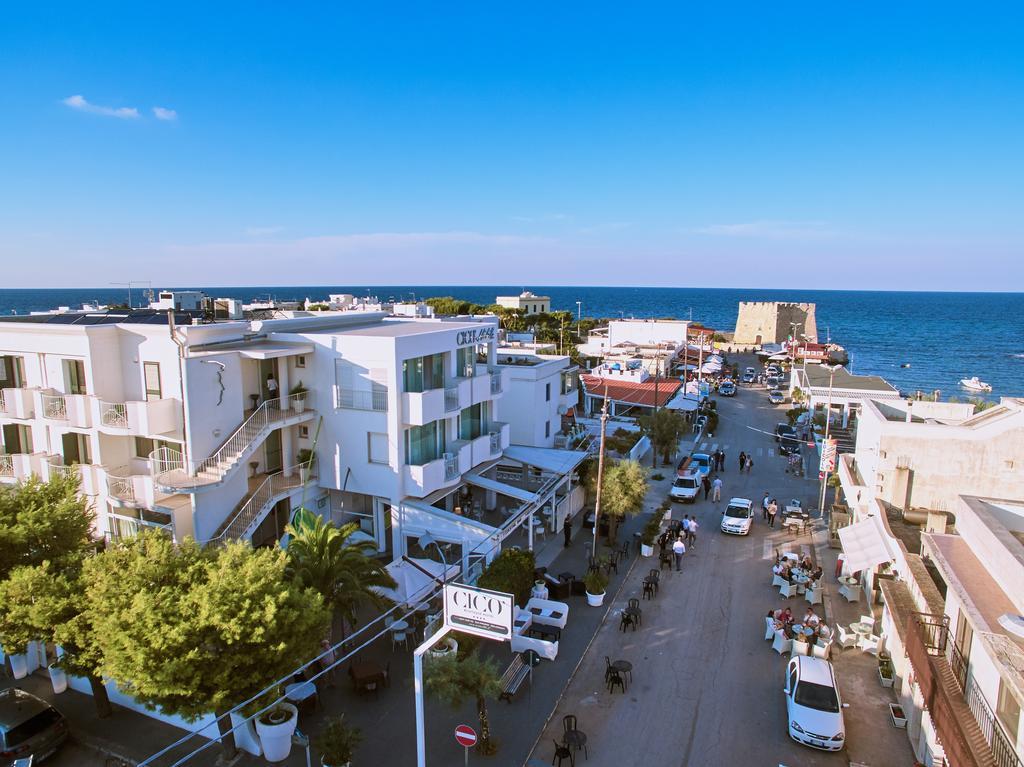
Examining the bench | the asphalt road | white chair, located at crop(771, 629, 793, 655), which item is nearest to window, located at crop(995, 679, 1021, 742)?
the asphalt road

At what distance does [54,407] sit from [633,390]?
36.9m

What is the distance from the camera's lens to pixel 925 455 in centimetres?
2161

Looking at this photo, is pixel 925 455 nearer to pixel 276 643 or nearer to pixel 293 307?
pixel 276 643

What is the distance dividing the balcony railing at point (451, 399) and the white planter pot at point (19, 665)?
1371cm

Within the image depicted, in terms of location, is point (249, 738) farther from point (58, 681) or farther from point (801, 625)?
point (801, 625)

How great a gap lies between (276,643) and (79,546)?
24.1 ft

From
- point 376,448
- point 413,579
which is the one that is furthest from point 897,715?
point 376,448

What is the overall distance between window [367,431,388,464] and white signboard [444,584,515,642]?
10491 mm

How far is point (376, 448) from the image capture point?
22.0 metres

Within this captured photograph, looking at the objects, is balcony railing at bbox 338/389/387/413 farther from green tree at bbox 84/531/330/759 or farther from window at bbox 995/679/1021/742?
window at bbox 995/679/1021/742

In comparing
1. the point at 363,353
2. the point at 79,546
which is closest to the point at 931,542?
the point at 363,353

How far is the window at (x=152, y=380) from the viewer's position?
20.4 meters

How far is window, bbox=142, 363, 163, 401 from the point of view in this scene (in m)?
20.4

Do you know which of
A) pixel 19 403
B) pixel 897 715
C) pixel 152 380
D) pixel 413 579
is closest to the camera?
pixel 897 715
